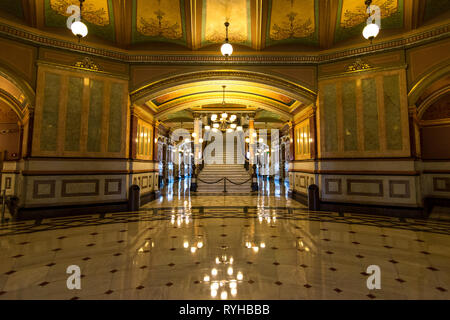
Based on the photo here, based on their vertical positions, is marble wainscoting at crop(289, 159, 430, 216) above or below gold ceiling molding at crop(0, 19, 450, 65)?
below

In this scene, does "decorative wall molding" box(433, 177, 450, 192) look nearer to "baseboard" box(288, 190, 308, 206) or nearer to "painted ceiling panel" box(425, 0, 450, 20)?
"baseboard" box(288, 190, 308, 206)

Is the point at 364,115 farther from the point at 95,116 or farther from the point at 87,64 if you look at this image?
the point at 87,64

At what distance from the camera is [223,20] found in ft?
22.2

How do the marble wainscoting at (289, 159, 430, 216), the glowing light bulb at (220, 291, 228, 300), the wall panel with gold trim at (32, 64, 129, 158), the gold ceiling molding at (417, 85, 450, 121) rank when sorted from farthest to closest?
the gold ceiling molding at (417, 85, 450, 121)
the wall panel with gold trim at (32, 64, 129, 158)
the marble wainscoting at (289, 159, 430, 216)
the glowing light bulb at (220, 291, 228, 300)

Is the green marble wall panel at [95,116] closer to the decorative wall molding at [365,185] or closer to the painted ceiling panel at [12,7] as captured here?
the painted ceiling panel at [12,7]

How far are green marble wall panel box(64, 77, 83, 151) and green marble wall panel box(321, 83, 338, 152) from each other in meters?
7.23

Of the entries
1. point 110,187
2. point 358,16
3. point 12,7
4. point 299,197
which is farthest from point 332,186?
point 12,7

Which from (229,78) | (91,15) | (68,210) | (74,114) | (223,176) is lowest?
(68,210)

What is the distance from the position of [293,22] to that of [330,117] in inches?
122

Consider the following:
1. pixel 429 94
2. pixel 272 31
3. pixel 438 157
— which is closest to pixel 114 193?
pixel 272 31

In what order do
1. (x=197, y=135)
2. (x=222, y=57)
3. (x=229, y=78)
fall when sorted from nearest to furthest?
(x=222, y=57) < (x=229, y=78) < (x=197, y=135)

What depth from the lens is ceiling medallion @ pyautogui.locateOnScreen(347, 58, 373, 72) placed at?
6.44 metres

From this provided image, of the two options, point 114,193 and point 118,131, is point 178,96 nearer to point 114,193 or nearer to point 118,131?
point 118,131

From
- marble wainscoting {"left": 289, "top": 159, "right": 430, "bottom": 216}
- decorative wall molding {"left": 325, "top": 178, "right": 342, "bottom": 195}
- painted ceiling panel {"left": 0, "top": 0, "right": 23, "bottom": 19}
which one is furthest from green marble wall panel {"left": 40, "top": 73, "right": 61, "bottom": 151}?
decorative wall molding {"left": 325, "top": 178, "right": 342, "bottom": 195}
